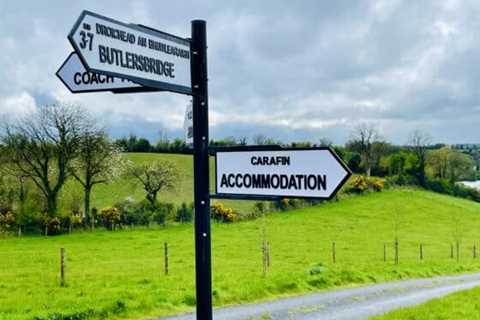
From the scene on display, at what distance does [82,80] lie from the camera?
4.56 meters

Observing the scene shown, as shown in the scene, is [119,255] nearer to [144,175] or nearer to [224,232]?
[224,232]

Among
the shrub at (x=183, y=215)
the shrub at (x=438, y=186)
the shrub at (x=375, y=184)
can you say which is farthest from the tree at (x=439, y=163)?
the shrub at (x=183, y=215)

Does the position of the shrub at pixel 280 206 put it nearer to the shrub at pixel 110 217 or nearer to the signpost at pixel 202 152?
the shrub at pixel 110 217

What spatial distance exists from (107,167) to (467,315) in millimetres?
44081

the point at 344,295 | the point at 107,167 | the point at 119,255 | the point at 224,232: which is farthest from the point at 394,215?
the point at 344,295

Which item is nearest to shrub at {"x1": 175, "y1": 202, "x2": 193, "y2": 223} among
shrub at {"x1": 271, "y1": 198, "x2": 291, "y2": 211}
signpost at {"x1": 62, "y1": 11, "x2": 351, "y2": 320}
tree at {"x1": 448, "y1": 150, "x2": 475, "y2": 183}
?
shrub at {"x1": 271, "y1": 198, "x2": 291, "y2": 211}

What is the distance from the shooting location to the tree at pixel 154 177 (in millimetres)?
55906

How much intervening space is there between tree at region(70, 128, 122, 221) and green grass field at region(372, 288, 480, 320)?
40.4 m

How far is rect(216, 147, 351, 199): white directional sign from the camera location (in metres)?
Answer: 3.91

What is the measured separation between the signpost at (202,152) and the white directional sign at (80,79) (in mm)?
19

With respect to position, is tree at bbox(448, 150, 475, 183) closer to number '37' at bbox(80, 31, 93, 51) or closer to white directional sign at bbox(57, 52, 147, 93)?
white directional sign at bbox(57, 52, 147, 93)

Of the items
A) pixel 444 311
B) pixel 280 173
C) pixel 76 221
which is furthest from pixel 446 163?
pixel 280 173

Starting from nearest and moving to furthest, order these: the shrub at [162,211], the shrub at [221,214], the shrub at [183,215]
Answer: the shrub at [162,211] → the shrub at [221,214] → the shrub at [183,215]

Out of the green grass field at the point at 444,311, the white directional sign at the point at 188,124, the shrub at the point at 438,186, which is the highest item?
the white directional sign at the point at 188,124
